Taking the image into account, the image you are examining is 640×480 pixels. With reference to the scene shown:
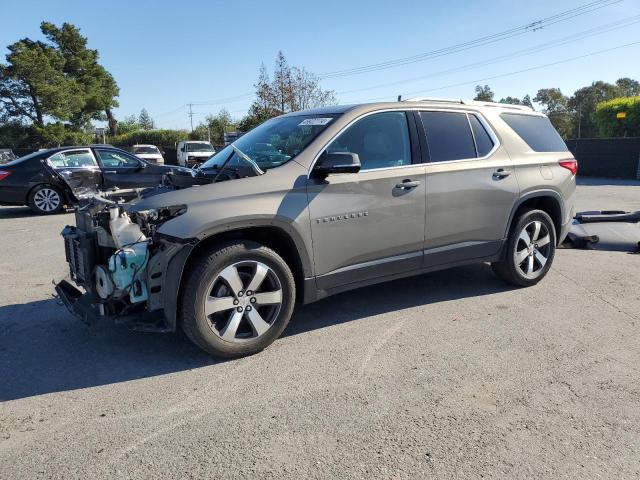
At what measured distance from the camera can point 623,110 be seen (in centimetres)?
2788

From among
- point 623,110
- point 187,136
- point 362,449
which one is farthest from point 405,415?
point 187,136

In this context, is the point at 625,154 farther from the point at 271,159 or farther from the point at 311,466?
the point at 311,466

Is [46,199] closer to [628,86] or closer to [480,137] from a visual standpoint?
[480,137]

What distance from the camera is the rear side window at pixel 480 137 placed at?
4.89 meters

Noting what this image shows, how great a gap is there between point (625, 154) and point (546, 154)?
1930 centimetres

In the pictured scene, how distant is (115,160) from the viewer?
11930 millimetres

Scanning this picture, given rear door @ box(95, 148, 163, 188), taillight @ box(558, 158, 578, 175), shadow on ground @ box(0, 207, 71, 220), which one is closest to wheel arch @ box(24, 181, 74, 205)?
shadow on ground @ box(0, 207, 71, 220)

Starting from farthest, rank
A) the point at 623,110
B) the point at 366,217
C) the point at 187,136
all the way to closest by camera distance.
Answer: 1. the point at 187,136
2. the point at 623,110
3. the point at 366,217

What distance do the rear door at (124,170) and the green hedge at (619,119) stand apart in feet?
Result: 86.3

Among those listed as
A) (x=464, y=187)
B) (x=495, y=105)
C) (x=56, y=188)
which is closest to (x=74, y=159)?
(x=56, y=188)

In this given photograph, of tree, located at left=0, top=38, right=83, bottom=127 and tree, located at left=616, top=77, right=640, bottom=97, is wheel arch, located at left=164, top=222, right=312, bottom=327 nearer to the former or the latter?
Answer: tree, located at left=0, top=38, right=83, bottom=127

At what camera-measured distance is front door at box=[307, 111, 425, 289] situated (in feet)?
13.0

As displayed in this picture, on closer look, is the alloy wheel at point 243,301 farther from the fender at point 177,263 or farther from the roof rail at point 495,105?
the roof rail at point 495,105

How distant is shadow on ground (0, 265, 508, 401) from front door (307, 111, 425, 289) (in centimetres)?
61
